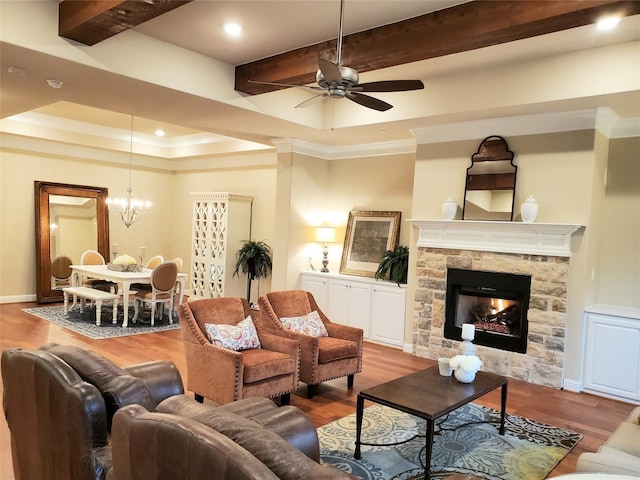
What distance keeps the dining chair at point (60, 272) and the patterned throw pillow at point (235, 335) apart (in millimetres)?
5611

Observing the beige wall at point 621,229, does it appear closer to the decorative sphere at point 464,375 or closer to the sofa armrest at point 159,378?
the decorative sphere at point 464,375

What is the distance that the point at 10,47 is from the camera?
3512mm

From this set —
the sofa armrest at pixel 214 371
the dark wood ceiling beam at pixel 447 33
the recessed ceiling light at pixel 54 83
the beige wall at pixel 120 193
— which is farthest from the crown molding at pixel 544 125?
the recessed ceiling light at pixel 54 83

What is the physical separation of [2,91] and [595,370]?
6.77 m

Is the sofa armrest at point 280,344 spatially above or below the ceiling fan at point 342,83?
below

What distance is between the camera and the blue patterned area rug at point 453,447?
9.97 ft

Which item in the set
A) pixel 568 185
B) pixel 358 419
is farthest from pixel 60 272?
pixel 568 185

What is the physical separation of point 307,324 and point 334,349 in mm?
431

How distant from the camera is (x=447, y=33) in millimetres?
3492

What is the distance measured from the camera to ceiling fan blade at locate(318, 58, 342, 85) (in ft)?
8.81

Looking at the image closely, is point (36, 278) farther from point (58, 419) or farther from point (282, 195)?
point (58, 419)

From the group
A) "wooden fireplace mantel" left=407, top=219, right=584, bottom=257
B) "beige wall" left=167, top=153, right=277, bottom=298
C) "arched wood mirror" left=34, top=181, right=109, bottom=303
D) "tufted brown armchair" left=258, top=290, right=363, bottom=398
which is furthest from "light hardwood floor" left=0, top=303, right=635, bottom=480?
"beige wall" left=167, top=153, right=277, bottom=298

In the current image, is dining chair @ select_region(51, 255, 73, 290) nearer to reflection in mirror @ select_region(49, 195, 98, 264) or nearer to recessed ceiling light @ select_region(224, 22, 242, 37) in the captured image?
reflection in mirror @ select_region(49, 195, 98, 264)

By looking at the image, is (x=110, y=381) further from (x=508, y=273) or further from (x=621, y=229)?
(x=621, y=229)
